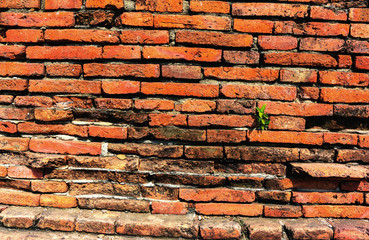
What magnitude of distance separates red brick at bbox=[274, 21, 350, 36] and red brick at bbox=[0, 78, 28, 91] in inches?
65.4

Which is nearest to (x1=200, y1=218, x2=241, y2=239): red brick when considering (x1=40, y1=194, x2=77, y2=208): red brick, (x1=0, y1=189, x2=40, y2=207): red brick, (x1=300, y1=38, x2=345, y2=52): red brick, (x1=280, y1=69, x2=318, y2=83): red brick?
(x1=40, y1=194, x2=77, y2=208): red brick

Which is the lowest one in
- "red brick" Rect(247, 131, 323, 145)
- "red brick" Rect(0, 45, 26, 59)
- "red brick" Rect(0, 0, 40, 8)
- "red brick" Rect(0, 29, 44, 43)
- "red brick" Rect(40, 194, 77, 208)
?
"red brick" Rect(40, 194, 77, 208)

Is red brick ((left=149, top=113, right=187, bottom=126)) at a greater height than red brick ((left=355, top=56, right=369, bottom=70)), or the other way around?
red brick ((left=355, top=56, right=369, bottom=70))

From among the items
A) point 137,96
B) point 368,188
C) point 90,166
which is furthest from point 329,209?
point 90,166

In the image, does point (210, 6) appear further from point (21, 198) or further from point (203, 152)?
point (21, 198)

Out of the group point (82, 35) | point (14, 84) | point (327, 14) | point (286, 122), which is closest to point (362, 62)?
point (327, 14)

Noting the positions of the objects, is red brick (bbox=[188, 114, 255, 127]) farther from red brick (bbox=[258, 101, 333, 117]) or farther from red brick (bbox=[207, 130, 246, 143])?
red brick (bbox=[258, 101, 333, 117])

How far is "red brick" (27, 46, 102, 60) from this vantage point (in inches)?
55.1

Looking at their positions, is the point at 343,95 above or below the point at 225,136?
above

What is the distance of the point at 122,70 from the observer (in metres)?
1.40

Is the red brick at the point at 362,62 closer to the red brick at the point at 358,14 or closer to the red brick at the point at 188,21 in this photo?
the red brick at the point at 358,14

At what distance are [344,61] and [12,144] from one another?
2.22 m

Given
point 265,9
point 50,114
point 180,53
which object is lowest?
point 50,114

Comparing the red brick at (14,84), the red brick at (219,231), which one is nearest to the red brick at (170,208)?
the red brick at (219,231)
